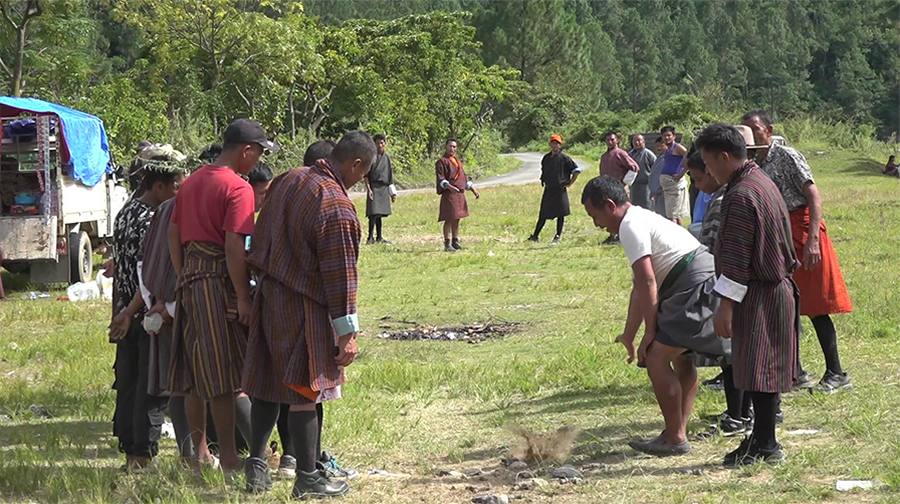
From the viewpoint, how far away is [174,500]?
17.6 ft

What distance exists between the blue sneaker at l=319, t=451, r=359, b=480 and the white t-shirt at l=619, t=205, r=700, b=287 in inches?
70.9

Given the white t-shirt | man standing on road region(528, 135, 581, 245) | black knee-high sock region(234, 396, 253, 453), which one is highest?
the white t-shirt

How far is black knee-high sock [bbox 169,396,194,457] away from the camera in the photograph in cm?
597

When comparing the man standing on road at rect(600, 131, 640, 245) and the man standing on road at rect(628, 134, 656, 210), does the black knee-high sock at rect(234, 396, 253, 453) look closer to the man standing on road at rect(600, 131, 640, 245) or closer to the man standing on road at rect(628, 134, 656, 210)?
the man standing on road at rect(600, 131, 640, 245)

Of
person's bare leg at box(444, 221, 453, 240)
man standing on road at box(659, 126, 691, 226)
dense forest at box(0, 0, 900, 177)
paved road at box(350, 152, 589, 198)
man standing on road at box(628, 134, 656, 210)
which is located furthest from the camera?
paved road at box(350, 152, 589, 198)

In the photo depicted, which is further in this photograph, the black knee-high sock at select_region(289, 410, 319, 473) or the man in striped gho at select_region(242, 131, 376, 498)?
the black knee-high sock at select_region(289, 410, 319, 473)

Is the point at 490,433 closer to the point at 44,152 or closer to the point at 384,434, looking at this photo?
the point at 384,434

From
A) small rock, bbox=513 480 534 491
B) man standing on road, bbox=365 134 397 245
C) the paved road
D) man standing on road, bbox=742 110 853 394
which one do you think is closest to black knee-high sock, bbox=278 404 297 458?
small rock, bbox=513 480 534 491

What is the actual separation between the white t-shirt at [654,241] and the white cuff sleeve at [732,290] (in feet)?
1.45

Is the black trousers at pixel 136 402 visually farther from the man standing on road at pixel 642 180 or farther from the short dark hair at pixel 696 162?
the man standing on road at pixel 642 180

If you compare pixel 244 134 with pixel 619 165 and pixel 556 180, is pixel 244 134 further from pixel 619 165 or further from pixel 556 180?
pixel 556 180

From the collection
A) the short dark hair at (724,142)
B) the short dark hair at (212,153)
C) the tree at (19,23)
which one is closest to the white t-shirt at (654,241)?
the short dark hair at (724,142)

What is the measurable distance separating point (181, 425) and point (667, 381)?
2552 mm

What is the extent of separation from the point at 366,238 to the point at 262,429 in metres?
14.1
